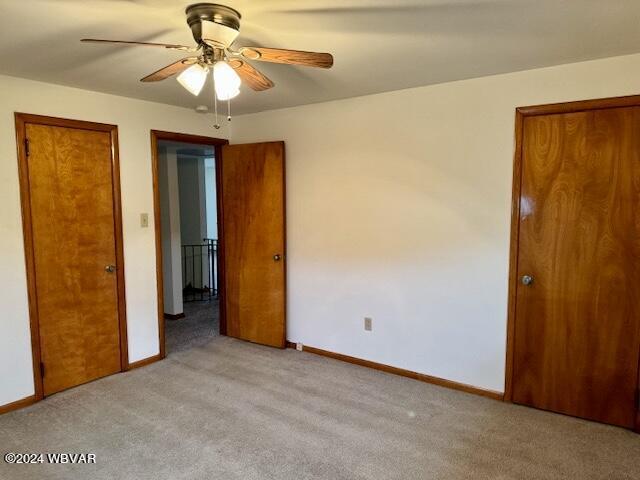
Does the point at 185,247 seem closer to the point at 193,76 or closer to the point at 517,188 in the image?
the point at 193,76

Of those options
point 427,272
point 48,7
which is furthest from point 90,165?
point 427,272

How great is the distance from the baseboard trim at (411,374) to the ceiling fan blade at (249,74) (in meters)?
2.47

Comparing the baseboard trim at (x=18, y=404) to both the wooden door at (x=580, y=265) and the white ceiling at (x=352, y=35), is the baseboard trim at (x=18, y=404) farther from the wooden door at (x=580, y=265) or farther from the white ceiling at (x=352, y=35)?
the wooden door at (x=580, y=265)

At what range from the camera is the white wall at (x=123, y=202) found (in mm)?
2859

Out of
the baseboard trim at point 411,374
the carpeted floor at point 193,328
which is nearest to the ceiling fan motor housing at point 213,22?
the baseboard trim at point 411,374

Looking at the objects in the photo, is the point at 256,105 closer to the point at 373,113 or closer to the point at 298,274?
the point at 373,113

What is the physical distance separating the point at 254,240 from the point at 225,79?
2.36 metres

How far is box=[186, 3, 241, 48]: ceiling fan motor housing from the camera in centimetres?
174

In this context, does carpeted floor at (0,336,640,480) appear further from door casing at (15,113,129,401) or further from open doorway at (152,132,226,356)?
open doorway at (152,132,226,356)

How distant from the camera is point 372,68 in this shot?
8.98ft

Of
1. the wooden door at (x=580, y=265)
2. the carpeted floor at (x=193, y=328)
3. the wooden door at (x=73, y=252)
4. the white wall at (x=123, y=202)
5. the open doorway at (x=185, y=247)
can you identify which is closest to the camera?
the wooden door at (x=580, y=265)

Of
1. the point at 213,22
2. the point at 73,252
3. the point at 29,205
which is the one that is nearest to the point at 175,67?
the point at 213,22

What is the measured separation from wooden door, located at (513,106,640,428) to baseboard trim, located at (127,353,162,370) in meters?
3.03

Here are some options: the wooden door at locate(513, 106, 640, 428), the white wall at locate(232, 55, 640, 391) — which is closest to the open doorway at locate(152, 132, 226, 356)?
the white wall at locate(232, 55, 640, 391)
